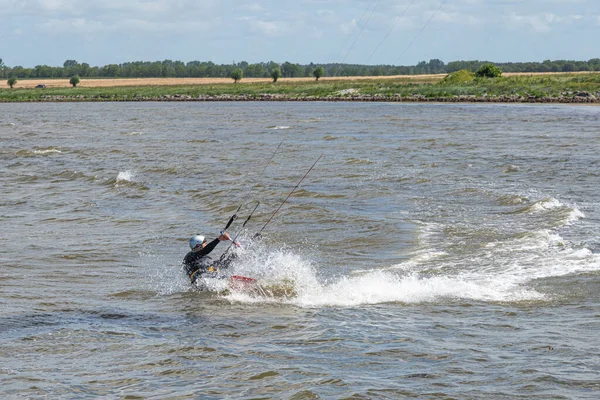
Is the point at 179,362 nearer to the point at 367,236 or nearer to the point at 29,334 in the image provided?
the point at 29,334

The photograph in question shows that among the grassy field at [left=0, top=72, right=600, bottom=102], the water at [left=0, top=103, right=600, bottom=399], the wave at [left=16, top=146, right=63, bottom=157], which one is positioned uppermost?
the grassy field at [left=0, top=72, right=600, bottom=102]

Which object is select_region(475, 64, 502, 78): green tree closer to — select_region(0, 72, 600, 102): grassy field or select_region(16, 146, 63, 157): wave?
select_region(0, 72, 600, 102): grassy field

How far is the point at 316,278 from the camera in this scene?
14062 millimetres

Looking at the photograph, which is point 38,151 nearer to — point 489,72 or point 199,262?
point 199,262

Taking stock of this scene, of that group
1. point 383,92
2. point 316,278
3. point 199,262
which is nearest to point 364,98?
point 383,92

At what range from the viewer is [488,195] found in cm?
2197

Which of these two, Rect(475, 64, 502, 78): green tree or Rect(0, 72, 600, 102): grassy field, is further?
Rect(475, 64, 502, 78): green tree

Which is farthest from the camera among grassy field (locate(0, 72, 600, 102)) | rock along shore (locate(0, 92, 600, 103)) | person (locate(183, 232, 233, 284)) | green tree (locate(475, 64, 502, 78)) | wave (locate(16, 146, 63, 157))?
green tree (locate(475, 64, 502, 78))

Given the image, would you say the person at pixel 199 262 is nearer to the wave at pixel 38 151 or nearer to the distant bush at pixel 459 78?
the wave at pixel 38 151

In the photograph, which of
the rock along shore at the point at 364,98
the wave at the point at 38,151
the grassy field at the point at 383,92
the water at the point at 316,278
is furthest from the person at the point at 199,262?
the grassy field at the point at 383,92

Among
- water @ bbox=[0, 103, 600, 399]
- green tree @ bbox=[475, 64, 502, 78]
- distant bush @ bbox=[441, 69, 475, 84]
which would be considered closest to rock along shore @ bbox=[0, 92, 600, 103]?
distant bush @ bbox=[441, 69, 475, 84]

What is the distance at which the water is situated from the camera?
9117 millimetres

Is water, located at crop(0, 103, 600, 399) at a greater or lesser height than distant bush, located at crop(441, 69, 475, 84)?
lesser

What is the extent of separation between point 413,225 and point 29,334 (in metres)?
9.59
